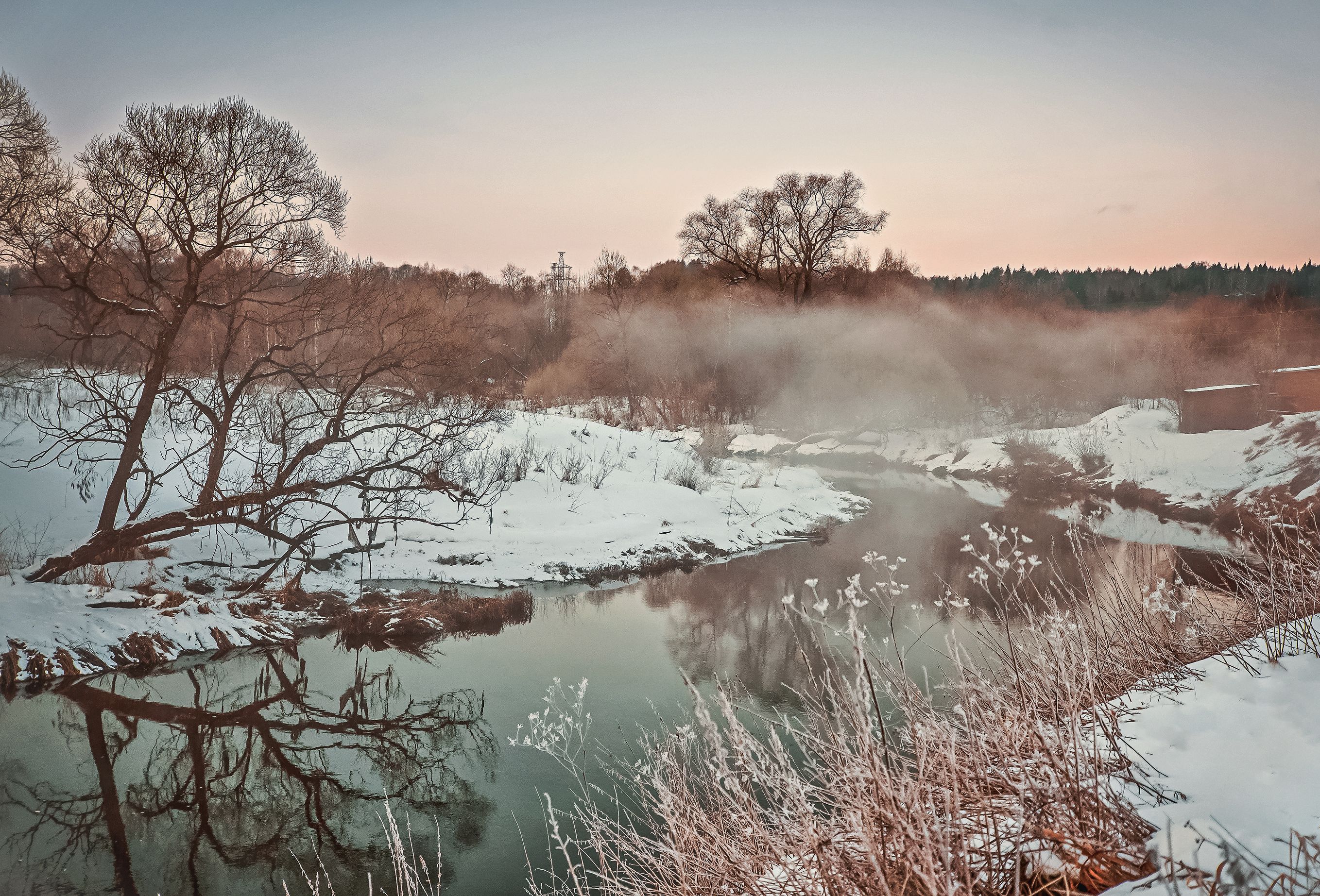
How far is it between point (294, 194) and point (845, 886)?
447 inches

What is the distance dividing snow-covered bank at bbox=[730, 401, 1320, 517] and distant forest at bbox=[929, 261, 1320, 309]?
8.37 m

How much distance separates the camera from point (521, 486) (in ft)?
55.6

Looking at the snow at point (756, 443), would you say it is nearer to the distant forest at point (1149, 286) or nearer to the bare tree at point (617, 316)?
the bare tree at point (617, 316)

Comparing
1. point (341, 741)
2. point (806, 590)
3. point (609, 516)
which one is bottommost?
point (341, 741)

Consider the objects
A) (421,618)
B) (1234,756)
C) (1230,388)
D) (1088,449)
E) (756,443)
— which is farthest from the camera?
(756,443)

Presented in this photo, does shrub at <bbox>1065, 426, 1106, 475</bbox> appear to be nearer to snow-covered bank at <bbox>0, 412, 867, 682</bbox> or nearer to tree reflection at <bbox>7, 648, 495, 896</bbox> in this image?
snow-covered bank at <bbox>0, 412, 867, 682</bbox>

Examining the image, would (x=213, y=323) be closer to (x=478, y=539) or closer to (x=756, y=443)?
(x=478, y=539)

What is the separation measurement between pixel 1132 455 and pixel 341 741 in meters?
22.4

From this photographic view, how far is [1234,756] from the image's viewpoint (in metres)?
2.67

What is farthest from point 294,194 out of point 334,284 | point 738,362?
point 738,362

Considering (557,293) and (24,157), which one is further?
(557,293)

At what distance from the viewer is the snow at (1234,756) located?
2.22 metres

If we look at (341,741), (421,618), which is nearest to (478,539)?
(421,618)

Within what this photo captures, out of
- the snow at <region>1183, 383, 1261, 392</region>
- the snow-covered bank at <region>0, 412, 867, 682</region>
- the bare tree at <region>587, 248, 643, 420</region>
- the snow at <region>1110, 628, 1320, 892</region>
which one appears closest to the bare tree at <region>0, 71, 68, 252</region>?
the snow-covered bank at <region>0, 412, 867, 682</region>
